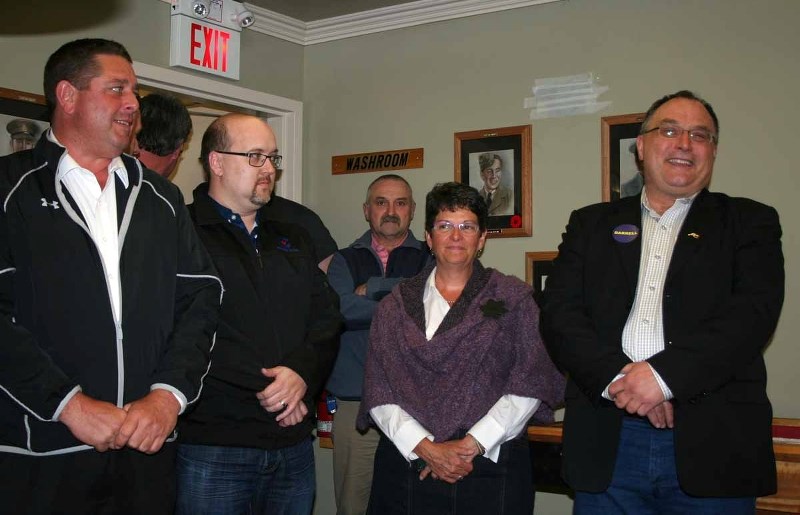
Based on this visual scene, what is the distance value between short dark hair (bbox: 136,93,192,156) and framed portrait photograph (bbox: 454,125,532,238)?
1.80 meters

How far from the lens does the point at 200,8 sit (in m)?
4.42

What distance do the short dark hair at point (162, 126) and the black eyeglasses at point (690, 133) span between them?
1.69 meters

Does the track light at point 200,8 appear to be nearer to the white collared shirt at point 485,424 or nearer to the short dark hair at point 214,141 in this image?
the short dark hair at point 214,141

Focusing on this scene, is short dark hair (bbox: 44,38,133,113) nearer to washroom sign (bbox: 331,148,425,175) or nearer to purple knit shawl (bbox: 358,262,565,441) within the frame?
purple knit shawl (bbox: 358,262,565,441)

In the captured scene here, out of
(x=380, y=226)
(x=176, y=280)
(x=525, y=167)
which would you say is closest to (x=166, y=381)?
(x=176, y=280)

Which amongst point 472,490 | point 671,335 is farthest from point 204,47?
point 671,335

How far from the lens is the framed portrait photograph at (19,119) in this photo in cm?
373

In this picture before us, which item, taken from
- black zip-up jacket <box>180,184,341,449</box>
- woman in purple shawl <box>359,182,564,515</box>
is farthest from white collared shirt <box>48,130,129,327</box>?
woman in purple shawl <box>359,182,564,515</box>

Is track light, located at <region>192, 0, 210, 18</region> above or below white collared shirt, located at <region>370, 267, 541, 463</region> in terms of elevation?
above

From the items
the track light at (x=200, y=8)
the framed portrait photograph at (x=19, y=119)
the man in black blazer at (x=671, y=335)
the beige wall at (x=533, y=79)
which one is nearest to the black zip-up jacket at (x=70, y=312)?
the man in black blazer at (x=671, y=335)

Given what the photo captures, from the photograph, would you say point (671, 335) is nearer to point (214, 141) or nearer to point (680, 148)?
point (680, 148)

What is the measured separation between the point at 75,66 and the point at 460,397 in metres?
1.46

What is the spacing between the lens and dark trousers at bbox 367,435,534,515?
8.69 ft

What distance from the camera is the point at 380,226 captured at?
13.1 feet
